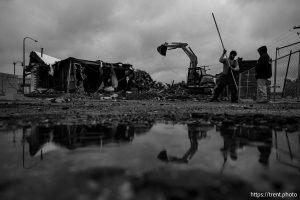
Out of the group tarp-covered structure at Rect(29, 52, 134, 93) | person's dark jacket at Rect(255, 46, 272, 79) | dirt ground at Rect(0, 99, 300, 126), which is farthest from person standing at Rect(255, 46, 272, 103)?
tarp-covered structure at Rect(29, 52, 134, 93)

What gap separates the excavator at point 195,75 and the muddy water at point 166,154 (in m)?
15.1

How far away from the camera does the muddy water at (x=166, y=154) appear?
1.21 m

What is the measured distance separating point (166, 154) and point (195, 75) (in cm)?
1626

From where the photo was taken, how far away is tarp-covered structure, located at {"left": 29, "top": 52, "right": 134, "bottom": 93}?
19.8 metres

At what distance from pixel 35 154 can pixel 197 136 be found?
4.81ft

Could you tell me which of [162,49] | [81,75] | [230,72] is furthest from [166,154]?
[81,75]

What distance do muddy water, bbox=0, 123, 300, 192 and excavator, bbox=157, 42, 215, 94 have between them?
49.6ft

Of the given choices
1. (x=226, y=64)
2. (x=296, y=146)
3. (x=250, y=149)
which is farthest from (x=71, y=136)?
(x=226, y=64)

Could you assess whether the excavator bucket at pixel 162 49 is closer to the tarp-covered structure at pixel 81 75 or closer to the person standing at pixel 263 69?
the tarp-covered structure at pixel 81 75

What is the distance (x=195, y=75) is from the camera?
17.3m

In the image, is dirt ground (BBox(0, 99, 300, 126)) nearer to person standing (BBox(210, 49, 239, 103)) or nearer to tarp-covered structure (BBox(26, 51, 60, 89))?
person standing (BBox(210, 49, 239, 103))

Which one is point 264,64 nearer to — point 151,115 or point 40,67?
point 151,115

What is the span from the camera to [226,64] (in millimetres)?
9711

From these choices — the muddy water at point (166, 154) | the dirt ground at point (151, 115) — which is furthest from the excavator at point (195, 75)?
the muddy water at point (166, 154)
